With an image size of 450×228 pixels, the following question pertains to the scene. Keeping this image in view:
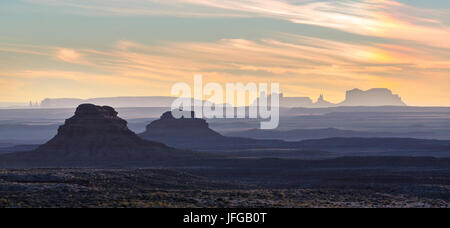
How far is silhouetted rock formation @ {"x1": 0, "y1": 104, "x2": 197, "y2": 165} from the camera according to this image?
140375 millimetres

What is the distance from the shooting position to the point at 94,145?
14450 centimetres

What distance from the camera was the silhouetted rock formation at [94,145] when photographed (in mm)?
140375

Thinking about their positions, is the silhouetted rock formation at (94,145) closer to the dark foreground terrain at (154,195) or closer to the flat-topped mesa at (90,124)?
the flat-topped mesa at (90,124)

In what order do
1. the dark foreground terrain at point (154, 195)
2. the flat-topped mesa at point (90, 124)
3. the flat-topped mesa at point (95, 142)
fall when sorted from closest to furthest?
the dark foreground terrain at point (154, 195), the flat-topped mesa at point (95, 142), the flat-topped mesa at point (90, 124)

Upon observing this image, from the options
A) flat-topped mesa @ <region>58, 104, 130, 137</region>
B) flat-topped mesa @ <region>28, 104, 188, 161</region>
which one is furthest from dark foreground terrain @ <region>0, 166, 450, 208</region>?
flat-topped mesa @ <region>58, 104, 130, 137</region>

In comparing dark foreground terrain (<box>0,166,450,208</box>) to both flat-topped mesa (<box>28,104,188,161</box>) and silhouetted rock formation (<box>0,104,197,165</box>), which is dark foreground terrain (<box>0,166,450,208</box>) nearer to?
silhouetted rock formation (<box>0,104,197,165</box>)

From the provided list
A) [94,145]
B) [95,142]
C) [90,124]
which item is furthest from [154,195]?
[90,124]

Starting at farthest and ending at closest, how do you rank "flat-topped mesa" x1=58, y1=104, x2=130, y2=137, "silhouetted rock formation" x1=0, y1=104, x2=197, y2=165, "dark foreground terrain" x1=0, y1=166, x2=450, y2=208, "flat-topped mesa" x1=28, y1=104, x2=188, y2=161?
"flat-topped mesa" x1=58, y1=104, x2=130, y2=137 < "flat-topped mesa" x1=28, y1=104, x2=188, y2=161 < "silhouetted rock formation" x1=0, y1=104, x2=197, y2=165 < "dark foreground terrain" x1=0, y1=166, x2=450, y2=208

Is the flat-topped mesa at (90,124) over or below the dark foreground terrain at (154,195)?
over

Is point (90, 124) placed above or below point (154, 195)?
above

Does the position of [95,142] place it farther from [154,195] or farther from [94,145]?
[154,195]

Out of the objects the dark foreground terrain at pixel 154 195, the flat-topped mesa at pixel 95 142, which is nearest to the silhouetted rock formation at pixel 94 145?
the flat-topped mesa at pixel 95 142

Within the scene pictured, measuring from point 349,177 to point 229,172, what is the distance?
23483 millimetres
